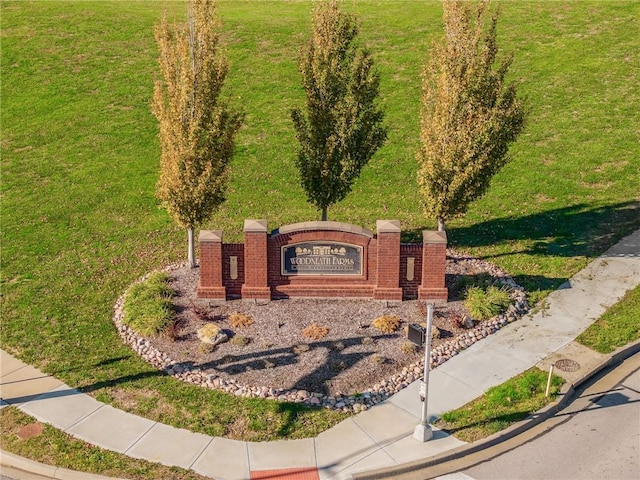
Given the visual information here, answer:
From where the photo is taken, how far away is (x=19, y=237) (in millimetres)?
23703

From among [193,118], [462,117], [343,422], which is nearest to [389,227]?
[462,117]

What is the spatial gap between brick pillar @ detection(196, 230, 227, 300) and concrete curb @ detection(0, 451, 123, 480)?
6.47 metres

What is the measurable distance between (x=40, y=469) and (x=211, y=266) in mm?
6934

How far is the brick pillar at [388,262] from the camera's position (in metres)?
19.2

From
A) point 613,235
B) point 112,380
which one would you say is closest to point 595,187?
point 613,235

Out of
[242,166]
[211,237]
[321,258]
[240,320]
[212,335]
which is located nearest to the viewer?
[212,335]

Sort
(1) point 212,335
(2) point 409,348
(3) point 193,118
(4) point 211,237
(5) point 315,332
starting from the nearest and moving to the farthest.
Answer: (2) point 409,348
(1) point 212,335
(5) point 315,332
(3) point 193,118
(4) point 211,237

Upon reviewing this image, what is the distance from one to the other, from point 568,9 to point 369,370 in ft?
102

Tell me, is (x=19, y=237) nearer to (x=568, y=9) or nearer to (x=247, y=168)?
(x=247, y=168)

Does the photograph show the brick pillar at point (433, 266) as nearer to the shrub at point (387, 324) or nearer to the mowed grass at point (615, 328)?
the shrub at point (387, 324)

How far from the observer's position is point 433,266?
63.9 ft

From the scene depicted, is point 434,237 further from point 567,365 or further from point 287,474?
point 287,474

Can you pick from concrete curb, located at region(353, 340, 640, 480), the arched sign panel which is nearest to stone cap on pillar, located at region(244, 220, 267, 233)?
the arched sign panel

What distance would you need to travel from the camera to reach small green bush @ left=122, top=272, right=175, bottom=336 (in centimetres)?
1861
